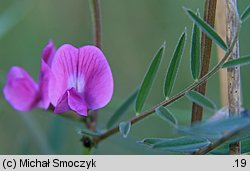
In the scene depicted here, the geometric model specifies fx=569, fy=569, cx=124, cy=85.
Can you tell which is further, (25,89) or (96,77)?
(25,89)

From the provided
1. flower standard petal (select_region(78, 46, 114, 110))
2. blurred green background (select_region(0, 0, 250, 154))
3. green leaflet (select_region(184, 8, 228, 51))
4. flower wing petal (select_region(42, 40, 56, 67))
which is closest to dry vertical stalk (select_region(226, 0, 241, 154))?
green leaflet (select_region(184, 8, 228, 51))

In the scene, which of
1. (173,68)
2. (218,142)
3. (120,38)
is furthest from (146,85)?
(120,38)

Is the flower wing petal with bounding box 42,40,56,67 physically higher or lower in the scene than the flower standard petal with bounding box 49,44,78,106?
higher

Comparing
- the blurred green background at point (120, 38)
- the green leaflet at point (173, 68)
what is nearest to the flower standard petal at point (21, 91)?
the green leaflet at point (173, 68)

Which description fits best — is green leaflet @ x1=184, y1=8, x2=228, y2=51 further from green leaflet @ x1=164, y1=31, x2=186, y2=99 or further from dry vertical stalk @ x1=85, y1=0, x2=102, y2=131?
dry vertical stalk @ x1=85, y1=0, x2=102, y2=131

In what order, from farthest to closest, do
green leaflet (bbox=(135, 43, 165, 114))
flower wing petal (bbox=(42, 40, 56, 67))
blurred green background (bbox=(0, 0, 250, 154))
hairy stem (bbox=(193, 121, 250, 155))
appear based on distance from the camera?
blurred green background (bbox=(0, 0, 250, 154))
flower wing petal (bbox=(42, 40, 56, 67))
green leaflet (bbox=(135, 43, 165, 114))
hairy stem (bbox=(193, 121, 250, 155))

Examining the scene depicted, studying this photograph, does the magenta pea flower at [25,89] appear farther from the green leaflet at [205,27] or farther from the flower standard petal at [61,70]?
the green leaflet at [205,27]

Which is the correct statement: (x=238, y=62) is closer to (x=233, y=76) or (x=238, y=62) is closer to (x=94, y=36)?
(x=233, y=76)
